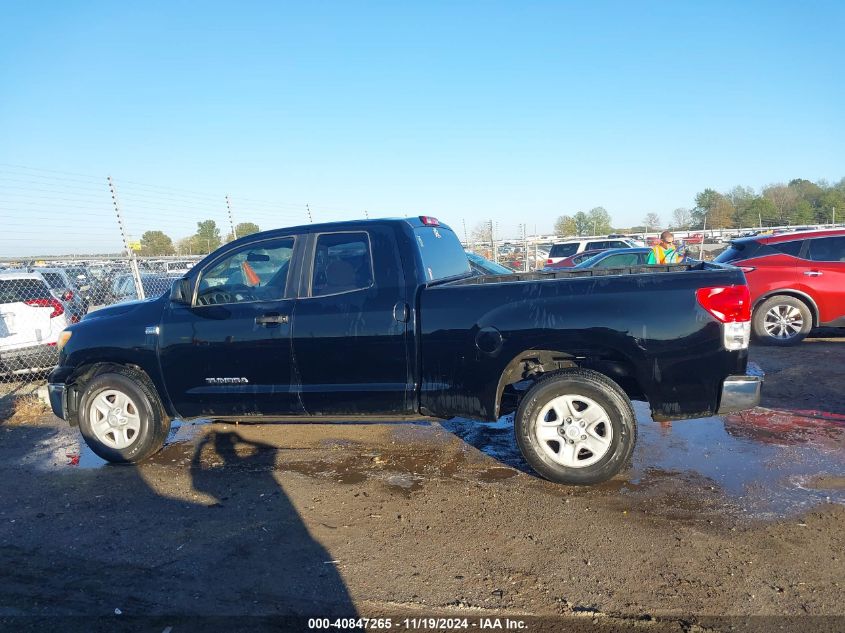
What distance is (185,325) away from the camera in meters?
4.80

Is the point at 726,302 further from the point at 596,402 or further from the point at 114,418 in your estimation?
the point at 114,418

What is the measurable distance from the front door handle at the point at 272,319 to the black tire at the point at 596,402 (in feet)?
6.27

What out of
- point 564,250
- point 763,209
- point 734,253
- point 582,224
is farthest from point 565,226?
point 734,253

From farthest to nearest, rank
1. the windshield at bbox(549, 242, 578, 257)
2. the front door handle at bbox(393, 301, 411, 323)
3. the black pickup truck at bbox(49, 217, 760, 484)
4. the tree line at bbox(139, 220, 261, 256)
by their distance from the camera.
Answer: the windshield at bbox(549, 242, 578, 257) < the tree line at bbox(139, 220, 261, 256) < the front door handle at bbox(393, 301, 411, 323) < the black pickup truck at bbox(49, 217, 760, 484)

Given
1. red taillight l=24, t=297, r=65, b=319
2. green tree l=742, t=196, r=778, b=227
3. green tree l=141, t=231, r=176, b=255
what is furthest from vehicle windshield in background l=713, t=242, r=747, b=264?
green tree l=742, t=196, r=778, b=227

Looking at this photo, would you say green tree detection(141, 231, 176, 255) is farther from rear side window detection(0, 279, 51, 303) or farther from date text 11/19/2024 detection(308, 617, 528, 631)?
date text 11/19/2024 detection(308, 617, 528, 631)

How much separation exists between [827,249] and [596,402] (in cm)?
681

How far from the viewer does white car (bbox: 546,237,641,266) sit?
1993 centimetres

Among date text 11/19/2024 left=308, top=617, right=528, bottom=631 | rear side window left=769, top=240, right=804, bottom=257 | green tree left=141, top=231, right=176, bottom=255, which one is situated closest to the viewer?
date text 11/19/2024 left=308, top=617, right=528, bottom=631

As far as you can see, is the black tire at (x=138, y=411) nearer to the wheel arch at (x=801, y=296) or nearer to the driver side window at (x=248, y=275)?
the driver side window at (x=248, y=275)

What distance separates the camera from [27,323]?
8172 millimetres

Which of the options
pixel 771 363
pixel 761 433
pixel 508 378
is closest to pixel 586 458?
pixel 508 378

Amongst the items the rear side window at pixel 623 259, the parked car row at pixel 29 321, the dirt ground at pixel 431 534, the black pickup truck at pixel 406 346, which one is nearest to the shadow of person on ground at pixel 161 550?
the dirt ground at pixel 431 534

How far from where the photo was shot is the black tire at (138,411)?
491 cm
